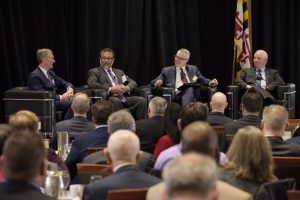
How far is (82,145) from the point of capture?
5.30 meters

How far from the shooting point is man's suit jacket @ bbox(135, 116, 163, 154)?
6062mm

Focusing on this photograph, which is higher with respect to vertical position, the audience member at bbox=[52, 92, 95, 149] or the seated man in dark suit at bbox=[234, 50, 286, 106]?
the seated man in dark suit at bbox=[234, 50, 286, 106]

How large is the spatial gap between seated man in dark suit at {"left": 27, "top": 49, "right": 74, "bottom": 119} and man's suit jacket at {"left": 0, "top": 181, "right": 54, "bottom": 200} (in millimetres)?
5868

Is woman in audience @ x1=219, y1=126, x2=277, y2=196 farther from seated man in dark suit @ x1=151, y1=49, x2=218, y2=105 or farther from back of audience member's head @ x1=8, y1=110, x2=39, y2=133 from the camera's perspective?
seated man in dark suit @ x1=151, y1=49, x2=218, y2=105

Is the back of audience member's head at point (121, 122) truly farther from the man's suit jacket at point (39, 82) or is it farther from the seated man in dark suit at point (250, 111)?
the man's suit jacket at point (39, 82)

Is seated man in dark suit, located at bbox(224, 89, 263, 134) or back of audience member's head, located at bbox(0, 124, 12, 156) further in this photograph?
seated man in dark suit, located at bbox(224, 89, 263, 134)

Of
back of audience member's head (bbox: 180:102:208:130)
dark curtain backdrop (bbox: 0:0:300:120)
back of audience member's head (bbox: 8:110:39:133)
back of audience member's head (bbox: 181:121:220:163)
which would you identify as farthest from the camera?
dark curtain backdrop (bbox: 0:0:300:120)

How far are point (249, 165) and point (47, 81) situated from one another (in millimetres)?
5705

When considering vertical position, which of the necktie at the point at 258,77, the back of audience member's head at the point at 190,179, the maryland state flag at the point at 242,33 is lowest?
the back of audience member's head at the point at 190,179

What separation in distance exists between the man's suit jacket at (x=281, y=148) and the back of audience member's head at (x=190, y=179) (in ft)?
8.65

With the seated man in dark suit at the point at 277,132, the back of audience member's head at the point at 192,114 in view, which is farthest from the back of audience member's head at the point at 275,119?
the back of audience member's head at the point at 192,114

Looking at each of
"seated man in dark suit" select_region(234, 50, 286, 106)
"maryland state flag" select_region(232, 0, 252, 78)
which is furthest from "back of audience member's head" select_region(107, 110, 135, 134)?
"maryland state flag" select_region(232, 0, 252, 78)

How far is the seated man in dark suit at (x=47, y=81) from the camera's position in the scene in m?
8.97

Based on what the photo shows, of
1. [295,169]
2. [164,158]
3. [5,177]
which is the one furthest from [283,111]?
[5,177]
